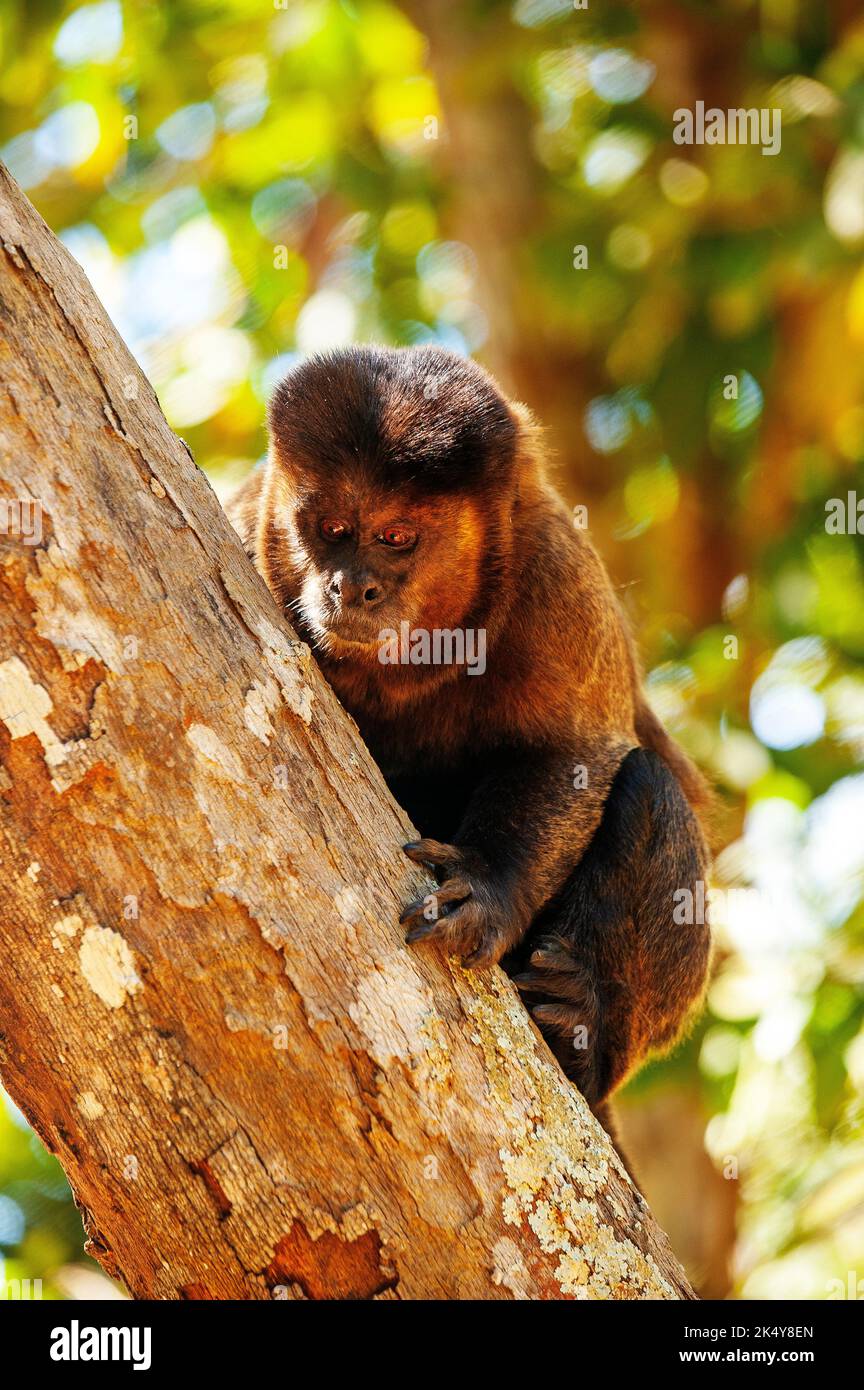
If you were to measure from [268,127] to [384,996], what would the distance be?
7.81 m

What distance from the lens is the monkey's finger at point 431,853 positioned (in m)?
4.23

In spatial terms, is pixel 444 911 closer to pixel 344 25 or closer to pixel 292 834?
pixel 292 834

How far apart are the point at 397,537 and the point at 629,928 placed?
1.71 meters

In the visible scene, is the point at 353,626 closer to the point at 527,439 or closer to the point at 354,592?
the point at 354,592

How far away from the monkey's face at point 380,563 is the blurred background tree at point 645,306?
297 cm

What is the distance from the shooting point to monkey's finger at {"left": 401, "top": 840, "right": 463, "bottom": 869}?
167 inches

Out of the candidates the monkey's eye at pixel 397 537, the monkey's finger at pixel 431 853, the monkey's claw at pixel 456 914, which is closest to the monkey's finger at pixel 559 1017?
the monkey's claw at pixel 456 914

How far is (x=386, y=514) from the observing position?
5.46 metres

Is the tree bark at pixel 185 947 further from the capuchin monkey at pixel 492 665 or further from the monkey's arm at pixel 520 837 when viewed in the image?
the capuchin monkey at pixel 492 665

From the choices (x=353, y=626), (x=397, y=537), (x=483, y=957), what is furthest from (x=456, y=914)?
(x=397, y=537)
